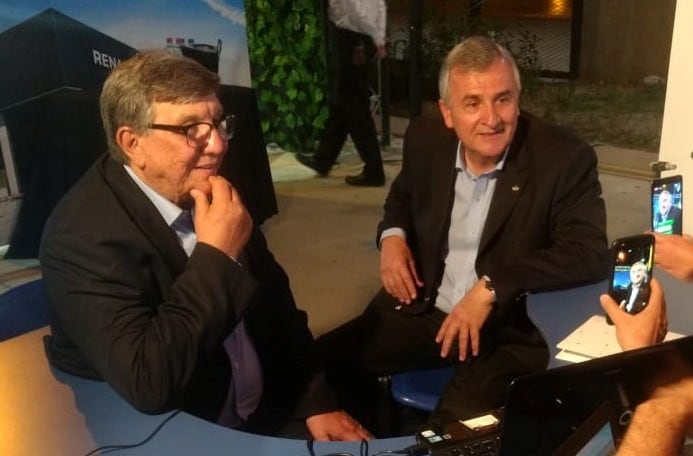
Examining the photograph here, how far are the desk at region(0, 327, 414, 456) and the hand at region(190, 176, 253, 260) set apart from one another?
0.34 meters

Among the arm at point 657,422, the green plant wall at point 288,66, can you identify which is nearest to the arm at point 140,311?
the arm at point 657,422

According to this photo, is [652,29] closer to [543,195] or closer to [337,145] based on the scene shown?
[337,145]

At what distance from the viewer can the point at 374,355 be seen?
231cm

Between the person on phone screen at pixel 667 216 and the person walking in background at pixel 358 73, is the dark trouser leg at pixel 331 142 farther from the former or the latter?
the person on phone screen at pixel 667 216

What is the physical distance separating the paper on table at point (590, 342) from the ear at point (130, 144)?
97 centimetres

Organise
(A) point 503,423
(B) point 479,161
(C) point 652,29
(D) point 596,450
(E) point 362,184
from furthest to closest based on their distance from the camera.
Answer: (C) point 652,29, (E) point 362,184, (B) point 479,161, (D) point 596,450, (A) point 503,423

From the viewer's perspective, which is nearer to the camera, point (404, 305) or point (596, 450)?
point (596, 450)

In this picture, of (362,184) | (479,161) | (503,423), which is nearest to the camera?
(503,423)

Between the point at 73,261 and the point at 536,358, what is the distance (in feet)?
3.98

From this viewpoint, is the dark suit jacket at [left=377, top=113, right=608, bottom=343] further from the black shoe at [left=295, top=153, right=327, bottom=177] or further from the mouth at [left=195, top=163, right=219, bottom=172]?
the black shoe at [left=295, top=153, right=327, bottom=177]

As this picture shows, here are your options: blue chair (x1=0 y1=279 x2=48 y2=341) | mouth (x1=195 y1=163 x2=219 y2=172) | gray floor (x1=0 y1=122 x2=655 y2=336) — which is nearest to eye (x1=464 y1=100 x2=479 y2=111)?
mouth (x1=195 y1=163 x2=219 y2=172)

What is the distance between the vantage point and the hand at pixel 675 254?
1.94 m

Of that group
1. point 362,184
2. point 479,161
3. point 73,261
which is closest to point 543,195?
point 479,161

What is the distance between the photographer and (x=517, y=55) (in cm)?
704
